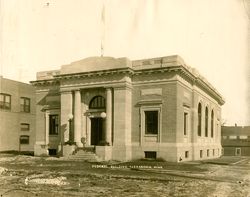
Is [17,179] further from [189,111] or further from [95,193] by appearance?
[189,111]

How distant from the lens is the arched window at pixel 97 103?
26.7 metres

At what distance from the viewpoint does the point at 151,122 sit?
24.8 meters

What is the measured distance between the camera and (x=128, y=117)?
2512cm

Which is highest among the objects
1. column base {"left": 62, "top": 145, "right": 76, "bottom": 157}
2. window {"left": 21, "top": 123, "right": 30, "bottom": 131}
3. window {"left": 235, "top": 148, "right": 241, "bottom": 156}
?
window {"left": 21, "top": 123, "right": 30, "bottom": 131}

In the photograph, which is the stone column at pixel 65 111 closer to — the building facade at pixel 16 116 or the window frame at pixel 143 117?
the window frame at pixel 143 117

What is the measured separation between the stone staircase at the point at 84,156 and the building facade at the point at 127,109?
18.9 inches

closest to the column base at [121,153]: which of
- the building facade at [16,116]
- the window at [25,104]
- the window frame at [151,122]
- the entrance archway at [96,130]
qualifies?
the window frame at [151,122]

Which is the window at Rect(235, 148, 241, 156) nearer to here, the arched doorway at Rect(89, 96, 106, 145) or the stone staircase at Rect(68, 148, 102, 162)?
the arched doorway at Rect(89, 96, 106, 145)

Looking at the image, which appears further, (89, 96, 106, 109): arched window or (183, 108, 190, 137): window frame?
(89, 96, 106, 109): arched window

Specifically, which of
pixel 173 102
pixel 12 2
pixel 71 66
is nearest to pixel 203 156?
pixel 173 102

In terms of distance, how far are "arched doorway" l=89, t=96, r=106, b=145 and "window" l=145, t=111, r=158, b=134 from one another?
3602 millimetres

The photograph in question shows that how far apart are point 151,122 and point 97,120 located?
467 centimetres

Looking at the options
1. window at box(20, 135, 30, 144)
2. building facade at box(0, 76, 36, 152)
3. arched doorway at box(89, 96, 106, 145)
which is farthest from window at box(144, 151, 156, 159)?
window at box(20, 135, 30, 144)

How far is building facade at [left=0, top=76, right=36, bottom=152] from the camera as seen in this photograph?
123 ft
